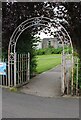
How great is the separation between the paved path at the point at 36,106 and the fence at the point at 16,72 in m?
1.80

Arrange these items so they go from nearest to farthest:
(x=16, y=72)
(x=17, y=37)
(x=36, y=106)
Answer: (x=36, y=106)
(x=16, y=72)
(x=17, y=37)

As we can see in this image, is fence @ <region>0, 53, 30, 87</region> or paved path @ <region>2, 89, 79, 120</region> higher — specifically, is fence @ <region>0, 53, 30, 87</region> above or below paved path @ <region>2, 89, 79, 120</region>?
above

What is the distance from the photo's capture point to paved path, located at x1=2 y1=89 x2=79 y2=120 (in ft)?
28.2

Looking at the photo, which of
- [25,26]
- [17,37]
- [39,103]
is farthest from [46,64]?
[39,103]

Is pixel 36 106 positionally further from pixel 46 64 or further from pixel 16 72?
pixel 46 64

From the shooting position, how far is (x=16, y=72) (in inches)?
560

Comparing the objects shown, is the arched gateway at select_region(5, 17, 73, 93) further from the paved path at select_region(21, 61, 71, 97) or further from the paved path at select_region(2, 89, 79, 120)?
the paved path at select_region(2, 89, 79, 120)

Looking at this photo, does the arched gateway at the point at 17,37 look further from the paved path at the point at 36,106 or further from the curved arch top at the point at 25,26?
the paved path at the point at 36,106

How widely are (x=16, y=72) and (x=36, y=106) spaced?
4.68m

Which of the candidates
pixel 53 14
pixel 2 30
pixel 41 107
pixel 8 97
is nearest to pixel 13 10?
pixel 2 30

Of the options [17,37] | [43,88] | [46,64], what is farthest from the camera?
[46,64]

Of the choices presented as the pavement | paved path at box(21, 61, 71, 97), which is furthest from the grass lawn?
the pavement

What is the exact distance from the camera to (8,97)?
36.7 feet

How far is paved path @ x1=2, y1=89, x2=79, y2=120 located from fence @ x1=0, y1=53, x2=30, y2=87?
1.80 meters
